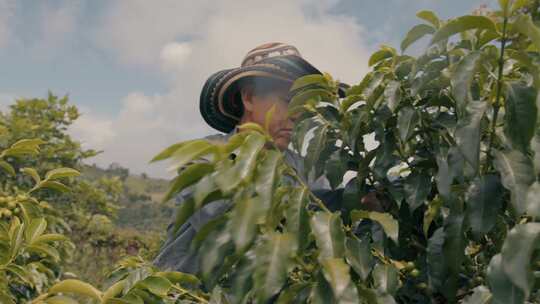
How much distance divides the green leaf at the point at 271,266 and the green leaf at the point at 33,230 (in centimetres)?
117

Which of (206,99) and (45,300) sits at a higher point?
(206,99)

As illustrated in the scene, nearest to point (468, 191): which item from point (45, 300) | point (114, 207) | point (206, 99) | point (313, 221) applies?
point (313, 221)

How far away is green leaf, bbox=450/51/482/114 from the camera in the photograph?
3.94 feet

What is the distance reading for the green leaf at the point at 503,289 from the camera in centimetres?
103

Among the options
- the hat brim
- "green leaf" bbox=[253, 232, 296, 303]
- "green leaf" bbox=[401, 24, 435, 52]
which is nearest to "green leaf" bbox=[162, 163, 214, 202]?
"green leaf" bbox=[253, 232, 296, 303]

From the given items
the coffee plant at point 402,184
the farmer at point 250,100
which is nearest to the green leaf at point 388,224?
the coffee plant at point 402,184

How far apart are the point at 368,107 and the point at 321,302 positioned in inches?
23.5

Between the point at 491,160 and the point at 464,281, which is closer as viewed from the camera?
the point at 491,160

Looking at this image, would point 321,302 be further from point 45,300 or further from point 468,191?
point 45,300

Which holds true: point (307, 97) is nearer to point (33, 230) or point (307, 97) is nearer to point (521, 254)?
point (521, 254)

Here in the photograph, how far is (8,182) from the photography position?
6477mm

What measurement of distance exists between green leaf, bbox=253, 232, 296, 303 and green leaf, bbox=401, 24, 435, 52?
2.43ft

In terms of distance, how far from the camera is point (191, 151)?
1104mm

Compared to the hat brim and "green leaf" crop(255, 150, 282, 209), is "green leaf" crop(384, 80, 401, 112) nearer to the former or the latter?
"green leaf" crop(255, 150, 282, 209)
